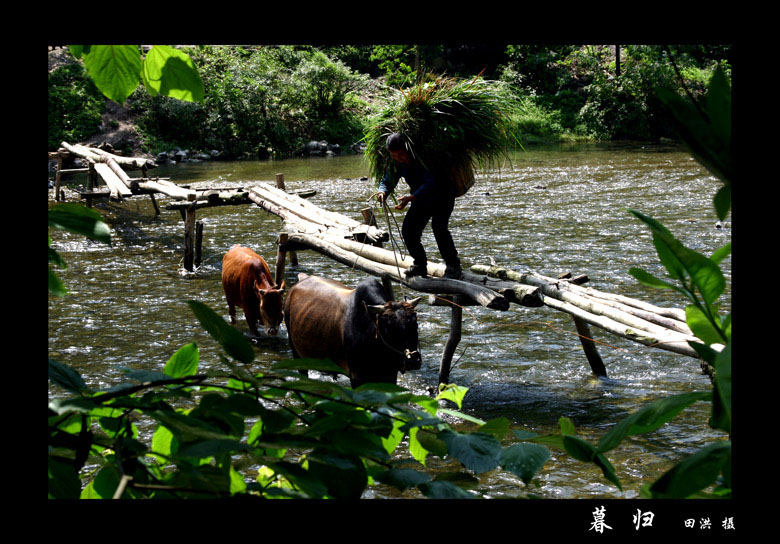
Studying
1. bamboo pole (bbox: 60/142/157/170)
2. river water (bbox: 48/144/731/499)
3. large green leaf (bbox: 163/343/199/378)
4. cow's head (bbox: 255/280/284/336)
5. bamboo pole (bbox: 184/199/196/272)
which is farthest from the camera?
bamboo pole (bbox: 60/142/157/170)

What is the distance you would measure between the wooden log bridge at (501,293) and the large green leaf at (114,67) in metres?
4.18

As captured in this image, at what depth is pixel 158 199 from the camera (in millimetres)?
22203

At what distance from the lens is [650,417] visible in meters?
1.08

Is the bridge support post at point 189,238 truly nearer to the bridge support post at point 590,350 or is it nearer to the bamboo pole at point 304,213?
the bamboo pole at point 304,213

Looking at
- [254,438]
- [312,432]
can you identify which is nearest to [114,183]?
[254,438]

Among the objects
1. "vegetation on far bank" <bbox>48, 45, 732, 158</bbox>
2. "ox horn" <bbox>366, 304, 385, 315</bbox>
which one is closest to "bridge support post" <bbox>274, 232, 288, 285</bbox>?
"ox horn" <bbox>366, 304, 385, 315</bbox>

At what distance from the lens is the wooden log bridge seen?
6.26 m

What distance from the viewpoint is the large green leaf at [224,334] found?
123cm

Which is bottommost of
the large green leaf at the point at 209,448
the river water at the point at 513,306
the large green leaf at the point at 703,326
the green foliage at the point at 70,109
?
the river water at the point at 513,306

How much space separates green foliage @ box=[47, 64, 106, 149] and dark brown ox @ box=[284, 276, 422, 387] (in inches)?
1221

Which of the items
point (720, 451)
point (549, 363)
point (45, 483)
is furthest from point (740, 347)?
point (549, 363)

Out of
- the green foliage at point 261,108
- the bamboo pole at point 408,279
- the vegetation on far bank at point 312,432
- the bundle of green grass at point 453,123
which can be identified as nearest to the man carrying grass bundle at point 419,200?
the bundle of green grass at point 453,123

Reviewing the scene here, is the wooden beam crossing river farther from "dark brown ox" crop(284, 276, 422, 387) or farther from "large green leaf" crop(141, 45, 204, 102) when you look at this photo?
"large green leaf" crop(141, 45, 204, 102)

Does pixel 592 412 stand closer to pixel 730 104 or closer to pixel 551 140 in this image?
pixel 730 104
